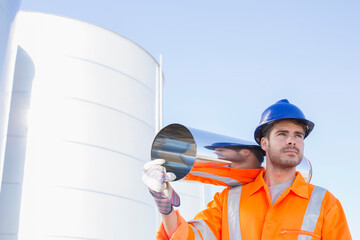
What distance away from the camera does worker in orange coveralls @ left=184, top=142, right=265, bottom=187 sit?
2.64m

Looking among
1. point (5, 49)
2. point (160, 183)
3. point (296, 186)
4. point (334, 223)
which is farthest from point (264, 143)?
point (5, 49)

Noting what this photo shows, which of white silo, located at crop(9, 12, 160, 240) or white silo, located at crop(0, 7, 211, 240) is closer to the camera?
white silo, located at crop(0, 7, 211, 240)

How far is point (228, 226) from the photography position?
271 cm

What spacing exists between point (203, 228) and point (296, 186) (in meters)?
0.63

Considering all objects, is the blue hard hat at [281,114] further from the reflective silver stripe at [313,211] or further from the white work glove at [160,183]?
the white work glove at [160,183]

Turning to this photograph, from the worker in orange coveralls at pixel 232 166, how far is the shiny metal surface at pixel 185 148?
0.04 feet

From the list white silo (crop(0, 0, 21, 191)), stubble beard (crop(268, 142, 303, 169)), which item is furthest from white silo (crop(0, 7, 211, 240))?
stubble beard (crop(268, 142, 303, 169))

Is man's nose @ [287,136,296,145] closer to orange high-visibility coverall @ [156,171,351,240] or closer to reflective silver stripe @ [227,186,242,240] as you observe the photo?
orange high-visibility coverall @ [156,171,351,240]

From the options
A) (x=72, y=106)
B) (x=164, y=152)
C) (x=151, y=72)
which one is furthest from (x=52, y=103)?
(x=164, y=152)

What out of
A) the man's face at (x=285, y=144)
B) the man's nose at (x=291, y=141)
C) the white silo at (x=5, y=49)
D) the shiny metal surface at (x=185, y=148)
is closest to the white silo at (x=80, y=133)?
the white silo at (x=5, y=49)

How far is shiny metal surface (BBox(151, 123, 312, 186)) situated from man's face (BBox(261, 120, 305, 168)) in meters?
0.22

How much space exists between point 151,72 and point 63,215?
4.06m

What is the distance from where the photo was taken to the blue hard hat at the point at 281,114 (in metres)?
2.70

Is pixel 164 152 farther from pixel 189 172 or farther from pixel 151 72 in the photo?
pixel 151 72
